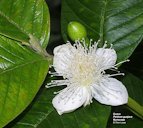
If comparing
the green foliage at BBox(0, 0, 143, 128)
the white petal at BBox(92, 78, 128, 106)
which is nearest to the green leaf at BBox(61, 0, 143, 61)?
the green foliage at BBox(0, 0, 143, 128)

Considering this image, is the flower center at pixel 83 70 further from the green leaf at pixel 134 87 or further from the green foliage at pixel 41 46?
the green leaf at pixel 134 87

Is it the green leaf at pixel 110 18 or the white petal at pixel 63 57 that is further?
A: the green leaf at pixel 110 18

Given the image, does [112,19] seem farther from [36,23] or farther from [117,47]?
[36,23]

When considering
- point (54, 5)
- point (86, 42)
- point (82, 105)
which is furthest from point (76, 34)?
point (54, 5)

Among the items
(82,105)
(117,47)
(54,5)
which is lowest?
(82,105)

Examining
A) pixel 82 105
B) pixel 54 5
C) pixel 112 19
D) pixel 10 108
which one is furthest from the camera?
pixel 54 5

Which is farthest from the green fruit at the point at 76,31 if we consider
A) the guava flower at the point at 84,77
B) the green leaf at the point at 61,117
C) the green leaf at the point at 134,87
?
the green leaf at the point at 134,87

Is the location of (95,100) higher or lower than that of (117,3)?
lower
